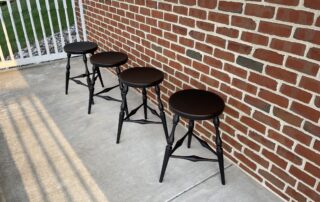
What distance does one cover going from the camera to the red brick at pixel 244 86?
67.5 inches

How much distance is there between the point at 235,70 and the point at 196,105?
37 centimetres

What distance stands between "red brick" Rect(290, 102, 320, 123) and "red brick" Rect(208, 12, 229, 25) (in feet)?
2.20

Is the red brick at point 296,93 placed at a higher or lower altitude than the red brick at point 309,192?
higher

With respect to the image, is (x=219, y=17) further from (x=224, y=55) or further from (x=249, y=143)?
(x=249, y=143)

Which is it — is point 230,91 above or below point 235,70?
below

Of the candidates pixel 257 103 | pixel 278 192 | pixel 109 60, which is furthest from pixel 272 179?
pixel 109 60

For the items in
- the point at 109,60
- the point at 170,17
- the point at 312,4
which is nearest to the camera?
the point at 312,4

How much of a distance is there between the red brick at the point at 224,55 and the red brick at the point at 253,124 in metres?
0.42

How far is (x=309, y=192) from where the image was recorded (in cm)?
158

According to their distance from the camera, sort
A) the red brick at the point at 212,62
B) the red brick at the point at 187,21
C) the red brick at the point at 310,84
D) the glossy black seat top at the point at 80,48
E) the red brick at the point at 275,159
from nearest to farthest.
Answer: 1. the red brick at the point at 310,84
2. the red brick at the point at 275,159
3. the red brick at the point at 212,62
4. the red brick at the point at 187,21
5. the glossy black seat top at the point at 80,48

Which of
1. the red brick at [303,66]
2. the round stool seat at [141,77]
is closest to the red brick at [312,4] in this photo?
the red brick at [303,66]

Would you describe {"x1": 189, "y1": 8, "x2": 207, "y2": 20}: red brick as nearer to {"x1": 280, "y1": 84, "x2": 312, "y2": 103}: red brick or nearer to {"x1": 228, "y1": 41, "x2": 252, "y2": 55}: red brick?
{"x1": 228, "y1": 41, "x2": 252, "y2": 55}: red brick

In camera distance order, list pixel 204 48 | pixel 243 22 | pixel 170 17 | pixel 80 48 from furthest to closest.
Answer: pixel 80 48 < pixel 170 17 < pixel 204 48 < pixel 243 22

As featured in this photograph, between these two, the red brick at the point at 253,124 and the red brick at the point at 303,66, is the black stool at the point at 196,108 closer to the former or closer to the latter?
the red brick at the point at 253,124
